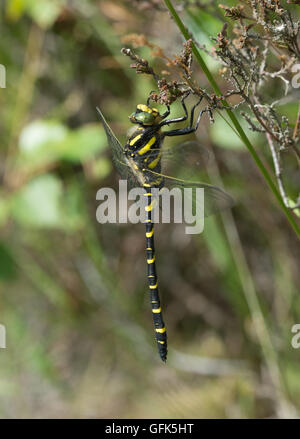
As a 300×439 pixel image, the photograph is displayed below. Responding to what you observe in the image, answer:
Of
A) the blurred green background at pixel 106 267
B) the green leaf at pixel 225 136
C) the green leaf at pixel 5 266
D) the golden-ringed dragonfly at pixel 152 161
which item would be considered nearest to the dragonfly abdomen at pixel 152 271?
the golden-ringed dragonfly at pixel 152 161

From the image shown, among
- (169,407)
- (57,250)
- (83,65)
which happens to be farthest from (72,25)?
(169,407)

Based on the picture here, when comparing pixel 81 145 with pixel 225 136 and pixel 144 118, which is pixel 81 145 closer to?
pixel 225 136

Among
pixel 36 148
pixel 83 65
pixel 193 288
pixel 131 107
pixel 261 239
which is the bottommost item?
pixel 193 288

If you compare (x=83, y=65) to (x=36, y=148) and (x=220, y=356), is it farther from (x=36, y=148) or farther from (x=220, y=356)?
(x=220, y=356)

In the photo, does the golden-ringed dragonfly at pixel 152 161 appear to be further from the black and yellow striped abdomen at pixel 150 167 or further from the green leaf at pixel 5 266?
the green leaf at pixel 5 266

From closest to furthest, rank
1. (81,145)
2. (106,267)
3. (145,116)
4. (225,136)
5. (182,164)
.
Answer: (145,116)
(182,164)
(225,136)
(81,145)
(106,267)

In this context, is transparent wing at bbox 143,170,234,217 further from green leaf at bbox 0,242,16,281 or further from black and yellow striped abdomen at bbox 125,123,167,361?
green leaf at bbox 0,242,16,281

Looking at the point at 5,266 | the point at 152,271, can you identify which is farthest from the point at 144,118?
the point at 5,266
